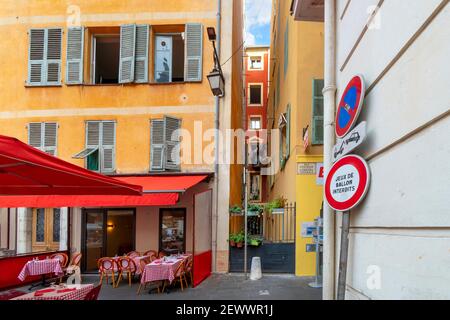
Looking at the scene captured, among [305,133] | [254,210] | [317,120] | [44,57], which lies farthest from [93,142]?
[317,120]

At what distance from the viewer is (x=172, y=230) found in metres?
13.1

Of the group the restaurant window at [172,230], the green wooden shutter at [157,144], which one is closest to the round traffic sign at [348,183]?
the green wooden shutter at [157,144]

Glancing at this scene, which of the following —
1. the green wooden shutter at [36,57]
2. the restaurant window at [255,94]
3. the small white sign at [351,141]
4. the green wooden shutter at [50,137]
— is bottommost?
the small white sign at [351,141]

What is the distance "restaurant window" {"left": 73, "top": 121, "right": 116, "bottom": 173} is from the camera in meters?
13.0

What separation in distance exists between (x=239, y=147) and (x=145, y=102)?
3.87 meters

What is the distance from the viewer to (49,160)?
4.26 m

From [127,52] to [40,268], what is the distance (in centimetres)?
715

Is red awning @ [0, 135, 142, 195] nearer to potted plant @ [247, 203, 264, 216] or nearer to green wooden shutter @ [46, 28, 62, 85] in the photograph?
potted plant @ [247, 203, 264, 216]

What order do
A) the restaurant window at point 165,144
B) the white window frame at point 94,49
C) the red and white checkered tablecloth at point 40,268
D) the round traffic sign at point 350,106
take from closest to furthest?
the round traffic sign at point 350,106, the red and white checkered tablecloth at point 40,268, the restaurant window at point 165,144, the white window frame at point 94,49

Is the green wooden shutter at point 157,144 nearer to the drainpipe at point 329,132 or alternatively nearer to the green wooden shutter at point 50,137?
the green wooden shutter at point 50,137

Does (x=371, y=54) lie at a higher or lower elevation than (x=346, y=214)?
higher

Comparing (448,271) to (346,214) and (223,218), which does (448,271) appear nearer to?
(346,214)

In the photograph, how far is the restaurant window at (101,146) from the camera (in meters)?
13.0

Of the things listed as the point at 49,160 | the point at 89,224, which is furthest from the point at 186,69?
the point at 49,160
